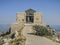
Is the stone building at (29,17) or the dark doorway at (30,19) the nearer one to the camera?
the stone building at (29,17)

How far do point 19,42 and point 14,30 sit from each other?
1153cm

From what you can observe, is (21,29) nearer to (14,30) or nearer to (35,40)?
(14,30)

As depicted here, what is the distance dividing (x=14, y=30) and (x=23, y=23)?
12.0 feet

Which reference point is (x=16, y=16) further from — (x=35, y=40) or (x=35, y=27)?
(x=35, y=40)

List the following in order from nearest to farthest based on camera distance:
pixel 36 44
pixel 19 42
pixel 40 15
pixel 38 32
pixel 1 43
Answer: pixel 36 44 → pixel 19 42 → pixel 1 43 → pixel 38 32 → pixel 40 15

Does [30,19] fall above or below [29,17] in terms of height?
below

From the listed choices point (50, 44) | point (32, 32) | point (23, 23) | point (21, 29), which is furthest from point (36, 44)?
point (23, 23)

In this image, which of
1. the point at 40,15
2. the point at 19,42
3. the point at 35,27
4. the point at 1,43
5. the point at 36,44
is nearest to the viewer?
the point at 36,44

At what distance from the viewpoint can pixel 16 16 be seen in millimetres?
46656

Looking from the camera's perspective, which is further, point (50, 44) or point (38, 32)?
point (38, 32)

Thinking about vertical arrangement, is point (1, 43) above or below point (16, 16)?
below

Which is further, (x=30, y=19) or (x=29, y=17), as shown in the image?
(x=30, y=19)

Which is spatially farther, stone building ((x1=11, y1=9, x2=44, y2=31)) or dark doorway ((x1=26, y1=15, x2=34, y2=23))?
dark doorway ((x1=26, y1=15, x2=34, y2=23))

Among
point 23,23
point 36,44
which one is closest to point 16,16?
point 23,23
